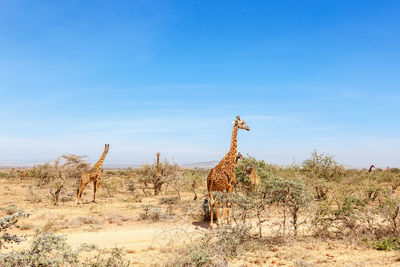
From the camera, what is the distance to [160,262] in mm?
6777

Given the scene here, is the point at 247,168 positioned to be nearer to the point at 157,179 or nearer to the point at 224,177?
the point at 224,177

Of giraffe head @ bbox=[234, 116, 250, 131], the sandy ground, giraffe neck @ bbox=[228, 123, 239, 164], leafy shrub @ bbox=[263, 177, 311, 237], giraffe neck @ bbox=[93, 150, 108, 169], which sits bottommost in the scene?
the sandy ground

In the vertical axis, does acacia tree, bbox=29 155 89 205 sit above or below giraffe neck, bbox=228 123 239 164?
below

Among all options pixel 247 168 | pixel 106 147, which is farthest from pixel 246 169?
pixel 106 147

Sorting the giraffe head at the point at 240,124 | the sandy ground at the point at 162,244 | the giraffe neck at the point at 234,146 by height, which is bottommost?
the sandy ground at the point at 162,244

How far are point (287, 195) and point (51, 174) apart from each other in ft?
55.0

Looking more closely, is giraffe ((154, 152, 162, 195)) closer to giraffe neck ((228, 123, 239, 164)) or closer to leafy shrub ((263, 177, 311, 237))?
giraffe neck ((228, 123, 239, 164))

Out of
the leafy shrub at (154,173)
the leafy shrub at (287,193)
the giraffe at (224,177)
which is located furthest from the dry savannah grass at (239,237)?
the leafy shrub at (154,173)

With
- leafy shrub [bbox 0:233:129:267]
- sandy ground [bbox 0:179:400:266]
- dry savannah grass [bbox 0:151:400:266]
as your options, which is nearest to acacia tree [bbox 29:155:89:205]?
sandy ground [bbox 0:179:400:266]

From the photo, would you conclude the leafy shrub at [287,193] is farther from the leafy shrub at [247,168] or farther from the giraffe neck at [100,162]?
the giraffe neck at [100,162]

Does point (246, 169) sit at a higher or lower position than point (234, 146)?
lower

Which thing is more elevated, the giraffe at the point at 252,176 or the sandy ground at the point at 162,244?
the giraffe at the point at 252,176

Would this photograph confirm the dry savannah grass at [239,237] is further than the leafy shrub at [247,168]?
No

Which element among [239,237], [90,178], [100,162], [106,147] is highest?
[106,147]
